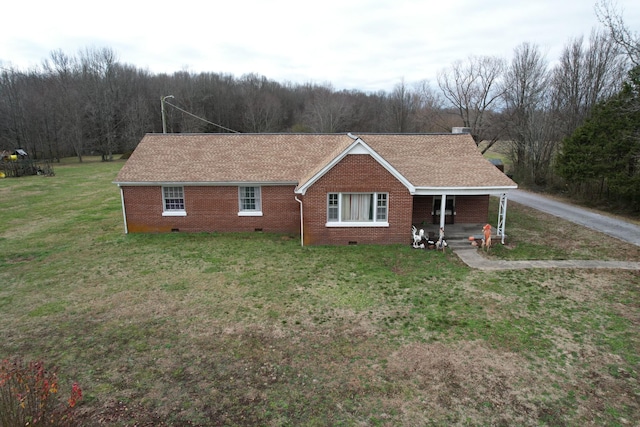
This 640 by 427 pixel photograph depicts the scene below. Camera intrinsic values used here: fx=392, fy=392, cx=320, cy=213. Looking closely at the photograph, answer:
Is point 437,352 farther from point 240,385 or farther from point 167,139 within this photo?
point 167,139

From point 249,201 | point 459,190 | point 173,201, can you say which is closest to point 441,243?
point 459,190

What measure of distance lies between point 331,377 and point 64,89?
2892 inches

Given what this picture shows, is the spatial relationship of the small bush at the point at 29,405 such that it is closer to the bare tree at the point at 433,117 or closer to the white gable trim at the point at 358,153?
the white gable trim at the point at 358,153

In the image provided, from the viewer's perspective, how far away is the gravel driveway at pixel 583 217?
20.1 m

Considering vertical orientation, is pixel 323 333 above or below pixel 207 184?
below

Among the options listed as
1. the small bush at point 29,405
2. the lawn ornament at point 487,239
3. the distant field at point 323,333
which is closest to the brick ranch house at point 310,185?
the lawn ornament at point 487,239

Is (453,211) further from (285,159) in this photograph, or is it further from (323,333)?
(323,333)

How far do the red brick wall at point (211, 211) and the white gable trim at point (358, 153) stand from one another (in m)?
2.77

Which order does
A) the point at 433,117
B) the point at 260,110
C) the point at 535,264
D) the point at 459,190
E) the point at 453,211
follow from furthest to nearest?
1. the point at 260,110
2. the point at 433,117
3. the point at 453,211
4. the point at 459,190
5. the point at 535,264

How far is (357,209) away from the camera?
59.2 ft

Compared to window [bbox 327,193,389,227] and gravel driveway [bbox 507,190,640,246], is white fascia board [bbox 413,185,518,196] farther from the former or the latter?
gravel driveway [bbox 507,190,640,246]

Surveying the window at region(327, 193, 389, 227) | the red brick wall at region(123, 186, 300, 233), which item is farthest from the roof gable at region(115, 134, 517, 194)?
the window at region(327, 193, 389, 227)

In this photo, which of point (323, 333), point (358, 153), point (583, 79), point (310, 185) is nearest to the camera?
point (323, 333)

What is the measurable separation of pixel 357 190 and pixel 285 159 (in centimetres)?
551
